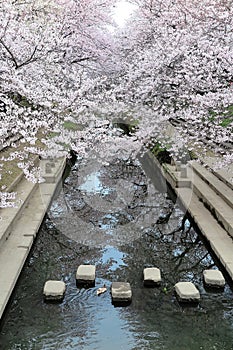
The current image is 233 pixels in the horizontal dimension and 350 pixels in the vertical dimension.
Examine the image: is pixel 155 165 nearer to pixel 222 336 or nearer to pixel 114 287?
pixel 114 287

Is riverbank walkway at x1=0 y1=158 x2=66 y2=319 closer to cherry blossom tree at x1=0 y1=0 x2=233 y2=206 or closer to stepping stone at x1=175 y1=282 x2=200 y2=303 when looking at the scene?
cherry blossom tree at x1=0 y1=0 x2=233 y2=206

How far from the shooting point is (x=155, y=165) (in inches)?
598

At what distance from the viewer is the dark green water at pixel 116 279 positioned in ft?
16.6

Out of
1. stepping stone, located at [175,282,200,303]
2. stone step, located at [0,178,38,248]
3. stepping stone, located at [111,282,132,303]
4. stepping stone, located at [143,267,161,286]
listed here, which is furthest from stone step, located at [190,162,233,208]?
stone step, located at [0,178,38,248]

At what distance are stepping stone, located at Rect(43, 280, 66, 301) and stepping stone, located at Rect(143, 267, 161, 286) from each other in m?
1.40

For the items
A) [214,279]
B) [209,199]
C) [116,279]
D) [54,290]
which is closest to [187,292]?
[214,279]

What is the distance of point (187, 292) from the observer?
5941 millimetres

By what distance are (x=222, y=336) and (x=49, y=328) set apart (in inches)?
93.6

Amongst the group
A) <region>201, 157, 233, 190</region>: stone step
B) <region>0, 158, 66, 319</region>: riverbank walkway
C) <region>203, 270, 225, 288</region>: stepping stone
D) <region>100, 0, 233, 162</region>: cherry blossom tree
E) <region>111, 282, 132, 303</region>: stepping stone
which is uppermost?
<region>100, 0, 233, 162</region>: cherry blossom tree

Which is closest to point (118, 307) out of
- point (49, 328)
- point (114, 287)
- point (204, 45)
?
point (114, 287)

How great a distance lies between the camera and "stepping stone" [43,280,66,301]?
589 cm

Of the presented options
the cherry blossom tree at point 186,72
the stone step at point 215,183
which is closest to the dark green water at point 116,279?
the stone step at point 215,183

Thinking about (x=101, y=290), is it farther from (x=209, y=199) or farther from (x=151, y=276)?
(x=209, y=199)

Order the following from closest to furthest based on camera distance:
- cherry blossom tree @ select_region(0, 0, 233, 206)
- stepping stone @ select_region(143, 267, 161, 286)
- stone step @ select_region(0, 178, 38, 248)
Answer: stepping stone @ select_region(143, 267, 161, 286) → stone step @ select_region(0, 178, 38, 248) → cherry blossom tree @ select_region(0, 0, 233, 206)
